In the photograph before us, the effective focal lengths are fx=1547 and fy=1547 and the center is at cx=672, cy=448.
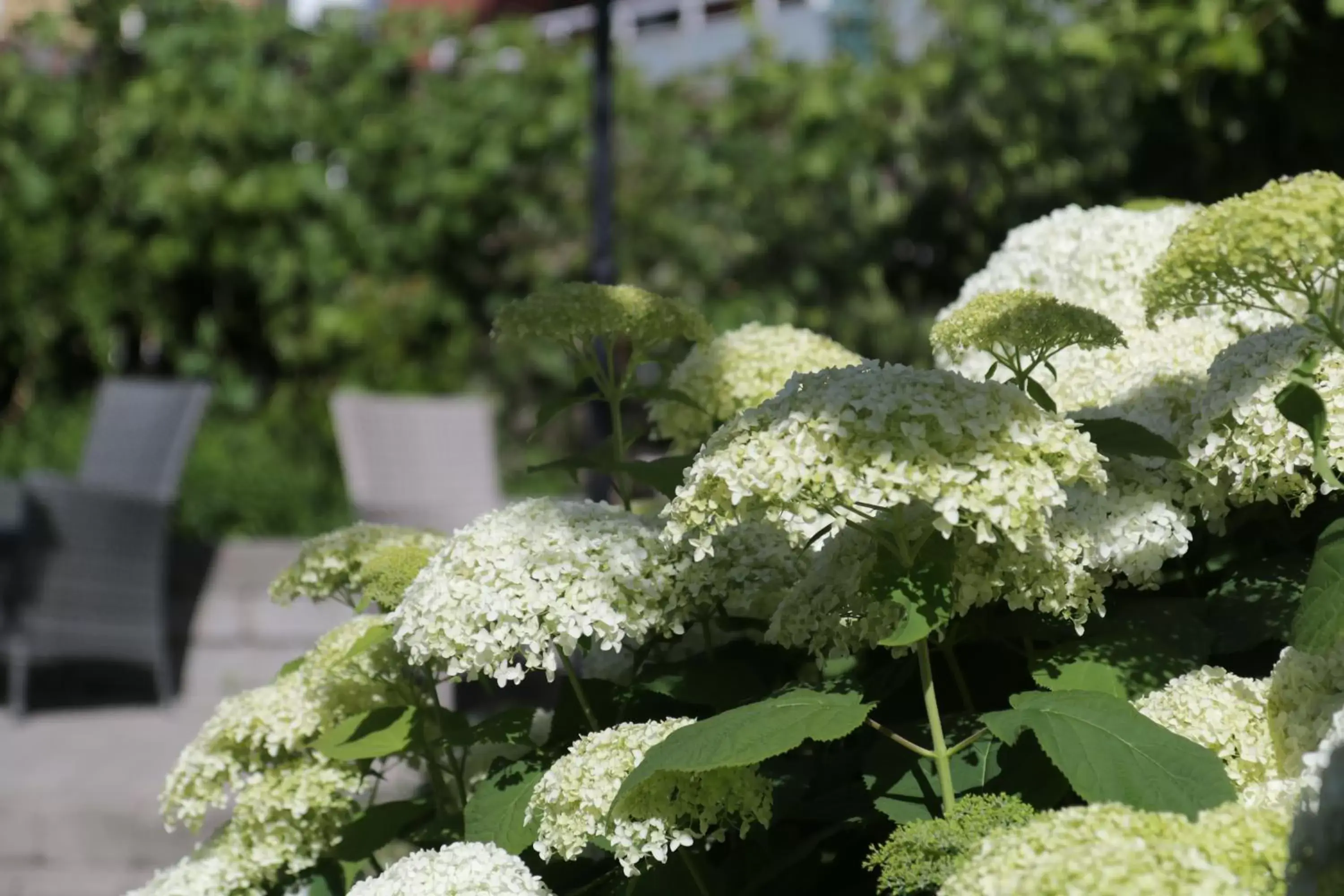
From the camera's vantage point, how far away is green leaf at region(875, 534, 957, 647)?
118 centimetres

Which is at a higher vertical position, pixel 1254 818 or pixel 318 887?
pixel 1254 818

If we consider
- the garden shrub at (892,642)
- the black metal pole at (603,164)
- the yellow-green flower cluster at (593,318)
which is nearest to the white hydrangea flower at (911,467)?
the garden shrub at (892,642)

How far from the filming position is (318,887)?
1686 millimetres

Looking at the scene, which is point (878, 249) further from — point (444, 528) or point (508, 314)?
point (508, 314)

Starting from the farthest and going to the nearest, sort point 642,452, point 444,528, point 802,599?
point 444,528, point 642,452, point 802,599

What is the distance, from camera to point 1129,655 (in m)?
1.36

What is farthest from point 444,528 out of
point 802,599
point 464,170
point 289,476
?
point 802,599

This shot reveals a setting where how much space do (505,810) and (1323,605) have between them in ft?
2.36

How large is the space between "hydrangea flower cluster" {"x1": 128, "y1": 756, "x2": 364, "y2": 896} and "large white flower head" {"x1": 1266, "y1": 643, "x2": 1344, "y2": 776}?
957 mm

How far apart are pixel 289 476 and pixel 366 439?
1.16 meters

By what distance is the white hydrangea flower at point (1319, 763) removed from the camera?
92 centimetres

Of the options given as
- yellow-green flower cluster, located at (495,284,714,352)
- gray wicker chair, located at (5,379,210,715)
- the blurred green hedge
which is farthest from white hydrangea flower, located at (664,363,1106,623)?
the blurred green hedge

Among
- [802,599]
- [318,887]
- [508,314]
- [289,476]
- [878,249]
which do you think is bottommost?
[289,476]

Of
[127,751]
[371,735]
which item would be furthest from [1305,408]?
[127,751]
